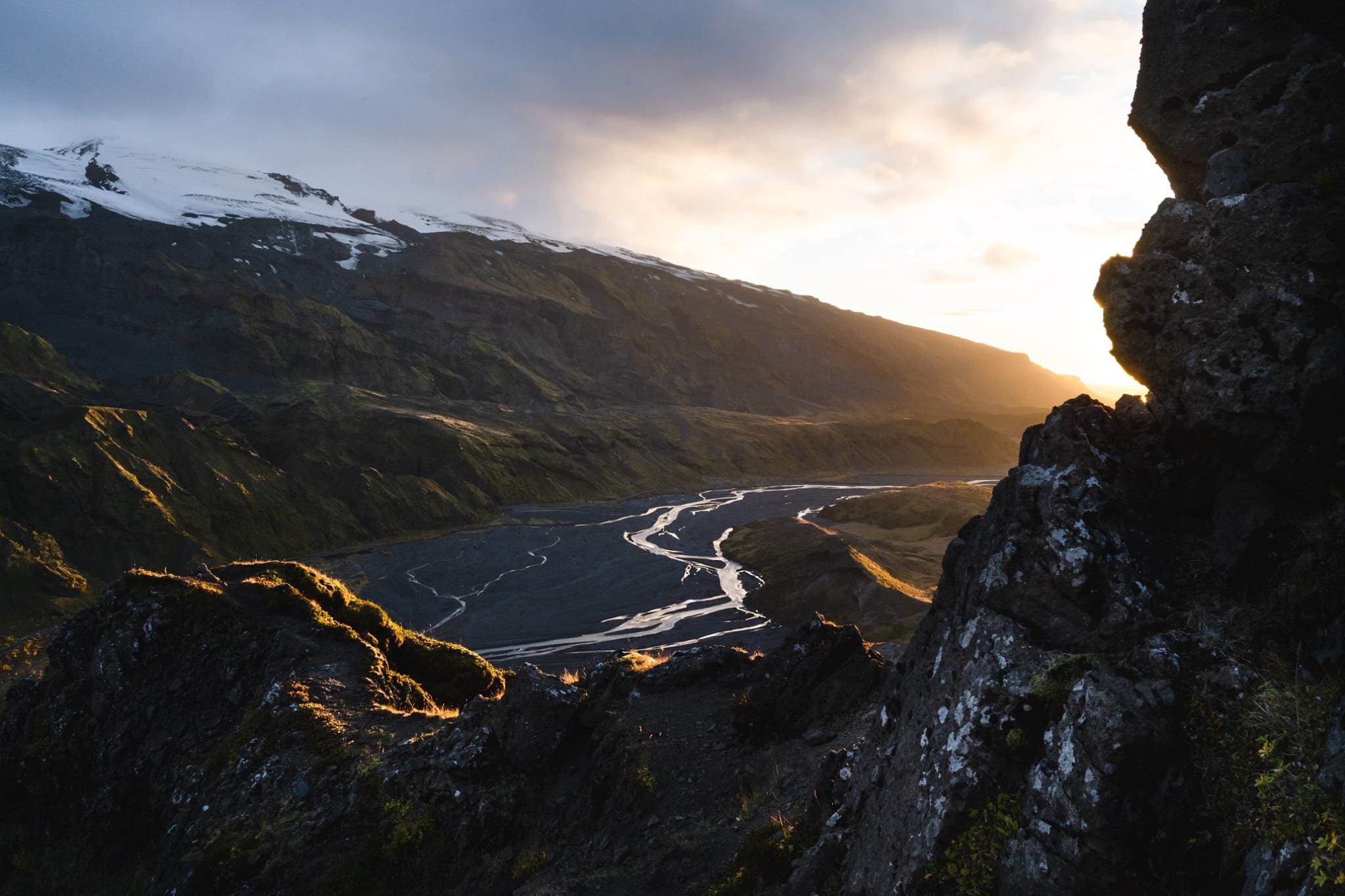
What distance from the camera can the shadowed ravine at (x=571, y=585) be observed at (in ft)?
188

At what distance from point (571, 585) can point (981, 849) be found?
6664 cm

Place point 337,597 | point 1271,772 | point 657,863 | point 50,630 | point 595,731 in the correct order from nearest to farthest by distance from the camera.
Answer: point 1271,772, point 657,863, point 595,731, point 337,597, point 50,630

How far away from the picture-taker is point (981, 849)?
780 centimetres

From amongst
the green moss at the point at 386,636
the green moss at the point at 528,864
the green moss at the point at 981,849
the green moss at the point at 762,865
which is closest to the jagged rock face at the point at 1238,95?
the green moss at the point at 981,849

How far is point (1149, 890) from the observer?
269 inches

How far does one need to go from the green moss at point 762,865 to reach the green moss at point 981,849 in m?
2.99

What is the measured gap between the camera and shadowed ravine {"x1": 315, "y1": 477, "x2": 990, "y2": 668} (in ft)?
188

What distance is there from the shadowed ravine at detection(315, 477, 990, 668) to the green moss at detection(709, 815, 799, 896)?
4083 cm

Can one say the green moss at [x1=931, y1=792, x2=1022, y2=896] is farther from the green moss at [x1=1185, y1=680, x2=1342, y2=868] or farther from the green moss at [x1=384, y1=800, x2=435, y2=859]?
the green moss at [x1=384, y1=800, x2=435, y2=859]

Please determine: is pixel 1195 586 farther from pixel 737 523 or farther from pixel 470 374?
pixel 470 374

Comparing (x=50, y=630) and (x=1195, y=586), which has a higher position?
(x=1195, y=586)

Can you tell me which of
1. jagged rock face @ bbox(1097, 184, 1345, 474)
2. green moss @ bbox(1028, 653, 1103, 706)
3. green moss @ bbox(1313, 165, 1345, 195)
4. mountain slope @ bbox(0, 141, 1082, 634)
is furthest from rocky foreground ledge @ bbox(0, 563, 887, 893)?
mountain slope @ bbox(0, 141, 1082, 634)

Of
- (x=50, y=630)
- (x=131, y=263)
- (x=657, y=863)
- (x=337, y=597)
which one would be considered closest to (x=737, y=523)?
(x=50, y=630)

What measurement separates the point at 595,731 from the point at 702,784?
3.04 meters
